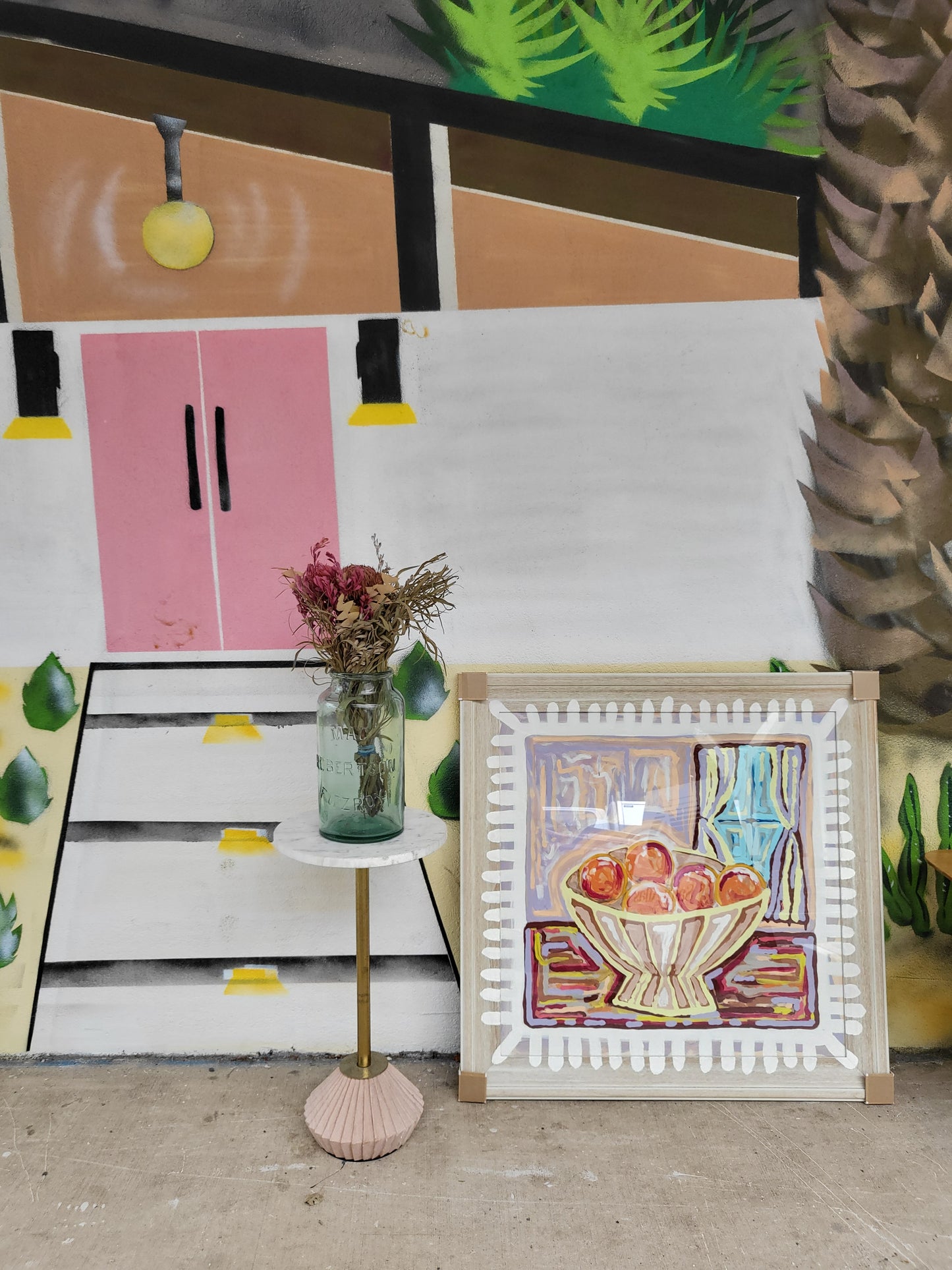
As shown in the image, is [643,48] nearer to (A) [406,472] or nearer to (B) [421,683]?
(A) [406,472]

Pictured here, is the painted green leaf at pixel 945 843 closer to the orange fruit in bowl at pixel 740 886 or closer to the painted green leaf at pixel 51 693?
the orange fruit in bowl at pixel 740 886

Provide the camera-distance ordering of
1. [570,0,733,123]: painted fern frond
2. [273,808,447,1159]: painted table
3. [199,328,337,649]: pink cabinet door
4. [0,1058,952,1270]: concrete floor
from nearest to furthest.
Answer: [0,1058,952,1270]: concrete floor
[273,808,447,1159]: painted table
[570,0,733,123]: painted fern frond
[199,328,337,649]: pink cabinet door

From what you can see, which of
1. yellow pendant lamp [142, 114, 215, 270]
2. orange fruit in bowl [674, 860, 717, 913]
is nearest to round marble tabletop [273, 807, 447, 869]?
orange fruit in bowl [674, 860, 717, 913]

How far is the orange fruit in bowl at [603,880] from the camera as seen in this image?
195cm

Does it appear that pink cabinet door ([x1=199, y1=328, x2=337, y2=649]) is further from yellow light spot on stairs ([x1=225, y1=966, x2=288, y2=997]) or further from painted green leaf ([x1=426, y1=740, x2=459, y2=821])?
yellow light spot on stairs ([x1=225, y1=966, x2=288, y2=997])

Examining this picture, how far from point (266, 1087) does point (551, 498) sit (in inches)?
60.3

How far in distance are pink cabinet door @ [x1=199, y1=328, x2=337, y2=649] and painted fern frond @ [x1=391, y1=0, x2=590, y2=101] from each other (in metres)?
0.68

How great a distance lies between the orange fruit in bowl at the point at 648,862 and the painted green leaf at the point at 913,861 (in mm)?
589

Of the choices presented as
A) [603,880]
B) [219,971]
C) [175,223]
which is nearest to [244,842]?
[219,971]

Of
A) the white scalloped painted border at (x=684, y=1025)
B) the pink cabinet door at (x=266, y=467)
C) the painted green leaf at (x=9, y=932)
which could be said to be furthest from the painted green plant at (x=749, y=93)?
the painted green leaf at (x=9, y=932)

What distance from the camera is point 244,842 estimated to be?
2057 mm

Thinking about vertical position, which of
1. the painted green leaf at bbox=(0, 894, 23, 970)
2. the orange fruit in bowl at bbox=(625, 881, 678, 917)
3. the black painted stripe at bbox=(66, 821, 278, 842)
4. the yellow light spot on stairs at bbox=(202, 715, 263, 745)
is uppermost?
the yellow light spot on stairs at bbox=(202, 715, 263, 745)

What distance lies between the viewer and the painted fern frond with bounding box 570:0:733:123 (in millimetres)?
1869

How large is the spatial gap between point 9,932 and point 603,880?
1446mm
